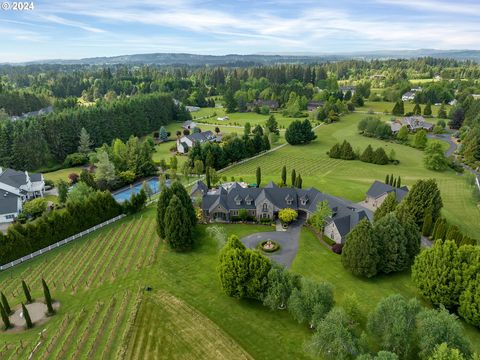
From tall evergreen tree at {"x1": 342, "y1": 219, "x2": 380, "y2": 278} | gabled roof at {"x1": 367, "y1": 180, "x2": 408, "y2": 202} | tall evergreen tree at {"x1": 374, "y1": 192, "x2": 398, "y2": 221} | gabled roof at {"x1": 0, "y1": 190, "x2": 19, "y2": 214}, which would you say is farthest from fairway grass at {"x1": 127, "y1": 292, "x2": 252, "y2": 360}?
gabled roof at {"x1": 367, "y1": 180, "x2": 408, "y2": 202}

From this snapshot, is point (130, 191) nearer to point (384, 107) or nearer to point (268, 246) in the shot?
point (268, 246)

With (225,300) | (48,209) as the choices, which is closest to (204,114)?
(48,209)

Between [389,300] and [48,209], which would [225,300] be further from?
[48,209]

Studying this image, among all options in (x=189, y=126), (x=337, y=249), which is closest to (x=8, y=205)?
(x=337, y=249)

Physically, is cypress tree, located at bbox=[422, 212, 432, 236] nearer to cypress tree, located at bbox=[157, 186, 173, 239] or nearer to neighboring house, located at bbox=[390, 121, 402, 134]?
cypress tree, located at bbox=[157, 186, 173, 239]

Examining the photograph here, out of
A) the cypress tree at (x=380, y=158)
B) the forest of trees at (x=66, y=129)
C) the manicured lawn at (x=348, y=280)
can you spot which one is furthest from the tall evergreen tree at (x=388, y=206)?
the forest of trees at (x=66, y=129)
